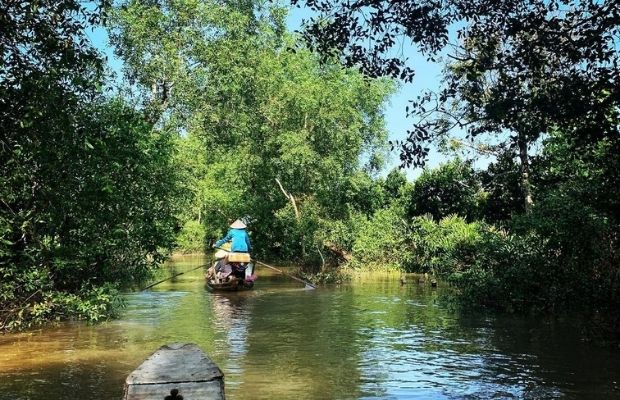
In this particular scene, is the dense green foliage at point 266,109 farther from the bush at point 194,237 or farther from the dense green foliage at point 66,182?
the bush at point 194,237

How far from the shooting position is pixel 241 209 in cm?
3762

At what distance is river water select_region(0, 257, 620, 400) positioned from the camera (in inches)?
341

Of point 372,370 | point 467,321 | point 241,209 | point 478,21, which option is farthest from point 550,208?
point 241,209

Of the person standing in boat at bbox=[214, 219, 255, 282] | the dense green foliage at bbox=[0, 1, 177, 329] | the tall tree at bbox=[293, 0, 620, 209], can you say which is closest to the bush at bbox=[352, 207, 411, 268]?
the person standing in boat at bbox=[214, 219, 255, 282]

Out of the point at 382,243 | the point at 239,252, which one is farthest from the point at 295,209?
the point at 239,252

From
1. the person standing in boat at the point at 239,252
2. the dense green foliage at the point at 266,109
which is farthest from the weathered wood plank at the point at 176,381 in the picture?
the dense green foliage at the point at 266,109

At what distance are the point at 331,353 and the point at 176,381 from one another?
290 inches

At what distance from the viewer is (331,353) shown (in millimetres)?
11094

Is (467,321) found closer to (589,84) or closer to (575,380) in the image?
(575,380)

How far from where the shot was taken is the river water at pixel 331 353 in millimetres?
8664

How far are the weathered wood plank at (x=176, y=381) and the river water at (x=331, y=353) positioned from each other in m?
4.15

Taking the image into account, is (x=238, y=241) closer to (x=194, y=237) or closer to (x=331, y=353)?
(x=331, y=353)

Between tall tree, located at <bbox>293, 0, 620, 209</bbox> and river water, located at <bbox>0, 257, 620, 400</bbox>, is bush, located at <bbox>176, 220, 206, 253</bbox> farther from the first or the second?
tall tree, located at <bbox>293, 0, 620, 209</bbox>

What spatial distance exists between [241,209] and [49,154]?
29671mm
